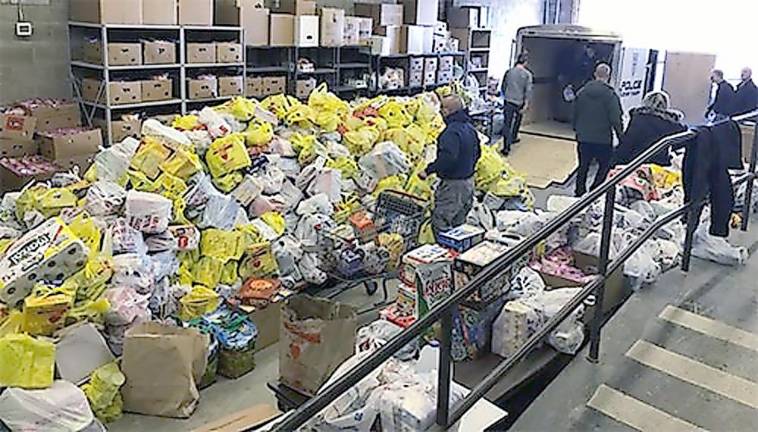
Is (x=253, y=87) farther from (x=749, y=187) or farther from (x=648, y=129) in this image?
(x=749, y=187)

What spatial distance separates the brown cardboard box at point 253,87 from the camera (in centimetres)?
856

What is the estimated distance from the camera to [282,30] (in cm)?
871

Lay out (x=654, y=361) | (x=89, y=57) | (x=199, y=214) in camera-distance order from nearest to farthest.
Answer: (x=654, y=361)
(x=199, y=214)
(x=89, y=57)

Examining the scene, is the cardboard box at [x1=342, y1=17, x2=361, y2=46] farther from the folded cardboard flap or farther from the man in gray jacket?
the folded cardboard flap

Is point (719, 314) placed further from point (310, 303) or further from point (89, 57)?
point (89, 57)

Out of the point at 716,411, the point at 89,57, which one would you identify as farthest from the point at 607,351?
the point at 89,57

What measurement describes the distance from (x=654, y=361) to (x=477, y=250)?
81 cm

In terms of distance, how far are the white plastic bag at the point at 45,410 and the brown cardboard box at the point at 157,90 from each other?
176 inches

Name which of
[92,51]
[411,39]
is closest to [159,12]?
[92,51]

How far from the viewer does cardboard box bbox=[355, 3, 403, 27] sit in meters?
10.1

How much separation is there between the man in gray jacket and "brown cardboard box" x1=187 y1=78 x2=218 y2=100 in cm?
398

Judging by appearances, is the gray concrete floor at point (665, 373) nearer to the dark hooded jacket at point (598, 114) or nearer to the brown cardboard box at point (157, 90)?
the dark hooded jacket at point (598, 114)

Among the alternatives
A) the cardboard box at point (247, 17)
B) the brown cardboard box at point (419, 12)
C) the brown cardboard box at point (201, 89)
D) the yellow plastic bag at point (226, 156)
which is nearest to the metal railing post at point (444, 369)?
the yellow plastic bag at point (226, 156)

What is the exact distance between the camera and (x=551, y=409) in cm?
251
